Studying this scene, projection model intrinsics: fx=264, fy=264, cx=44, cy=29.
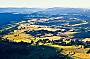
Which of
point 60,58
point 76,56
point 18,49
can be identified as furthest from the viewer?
point 18,49

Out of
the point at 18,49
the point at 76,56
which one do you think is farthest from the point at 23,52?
the point at 76,56

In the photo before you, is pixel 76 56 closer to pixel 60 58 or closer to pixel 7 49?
pixel 60 58

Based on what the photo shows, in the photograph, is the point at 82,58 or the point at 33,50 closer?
the point at 82,58

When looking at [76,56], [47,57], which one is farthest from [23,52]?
[76,56]

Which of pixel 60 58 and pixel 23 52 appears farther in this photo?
pixel 23 52

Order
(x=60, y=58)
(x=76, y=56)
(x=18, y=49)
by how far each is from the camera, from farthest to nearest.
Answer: (x=18, y=49) → (x=76, y=56) → (x=60, y=58)

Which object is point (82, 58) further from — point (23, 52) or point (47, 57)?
point (23, 52)

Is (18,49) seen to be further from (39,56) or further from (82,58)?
(82,58)
